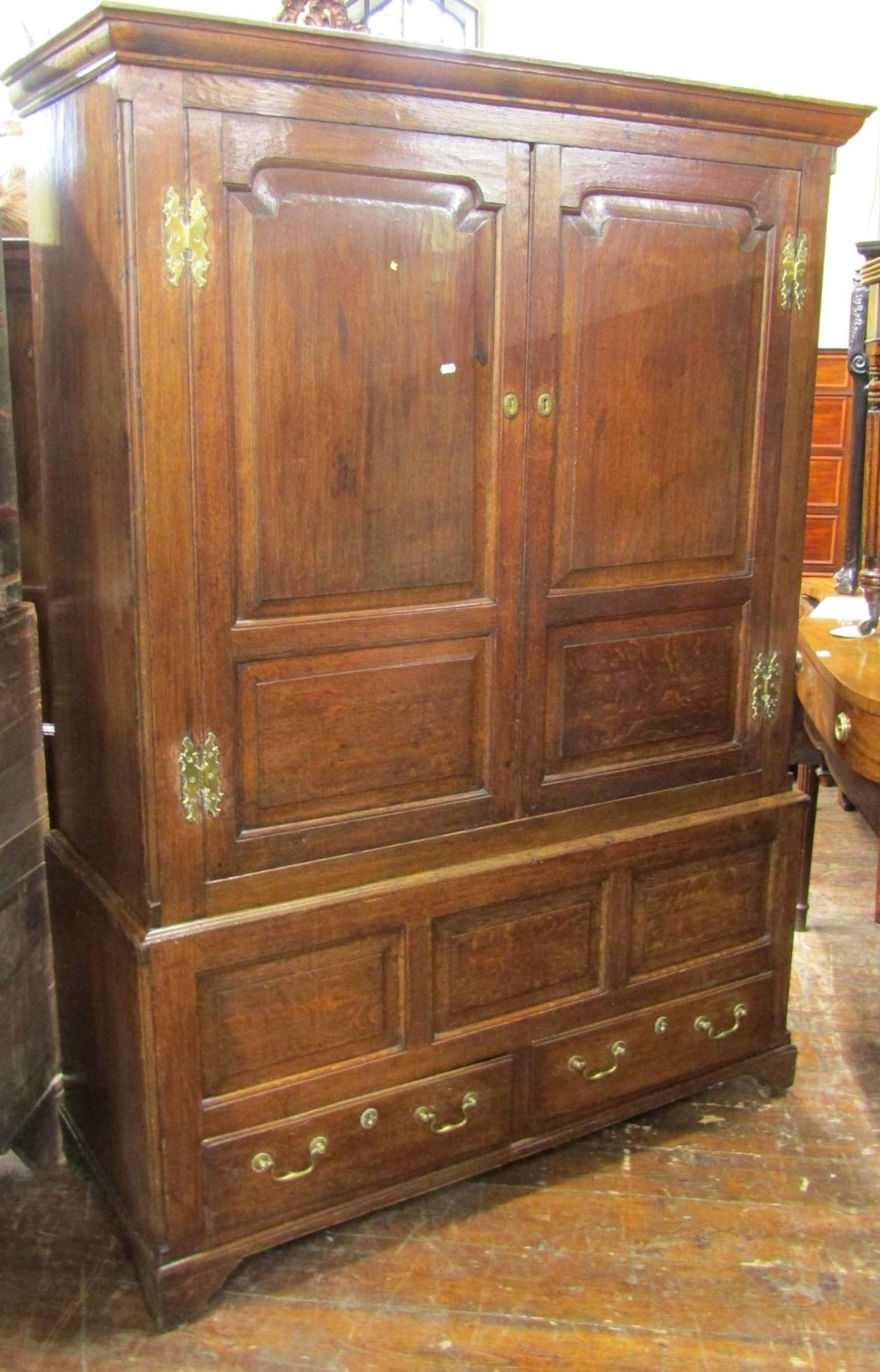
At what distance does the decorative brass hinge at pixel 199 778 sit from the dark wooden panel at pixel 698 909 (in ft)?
2.67

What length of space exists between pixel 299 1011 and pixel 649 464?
1028 mm

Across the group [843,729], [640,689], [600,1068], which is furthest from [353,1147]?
[843,729]

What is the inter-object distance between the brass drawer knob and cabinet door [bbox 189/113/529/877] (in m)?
0.56

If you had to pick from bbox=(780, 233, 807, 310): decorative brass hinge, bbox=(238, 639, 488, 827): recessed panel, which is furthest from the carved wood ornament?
bbox=(238, 639, 488, 827): recessed panel

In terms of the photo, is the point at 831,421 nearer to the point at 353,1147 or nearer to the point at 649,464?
the point at 649,464

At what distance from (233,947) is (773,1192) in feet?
3.44

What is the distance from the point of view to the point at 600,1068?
7.22 feet

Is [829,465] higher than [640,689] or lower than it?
higher

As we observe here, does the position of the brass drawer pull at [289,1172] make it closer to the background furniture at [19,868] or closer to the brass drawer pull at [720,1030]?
the background furniture at [19,868]

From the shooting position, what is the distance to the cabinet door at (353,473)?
1.63 meters

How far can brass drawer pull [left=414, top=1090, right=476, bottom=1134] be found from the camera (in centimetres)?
202

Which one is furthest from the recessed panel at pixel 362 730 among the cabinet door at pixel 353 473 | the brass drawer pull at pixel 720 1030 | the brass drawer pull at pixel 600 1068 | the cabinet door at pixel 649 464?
the brass drawer pull at pixel 720 1030

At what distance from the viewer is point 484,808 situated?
2000 mm

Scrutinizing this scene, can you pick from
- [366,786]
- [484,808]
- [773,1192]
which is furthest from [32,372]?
[773,1192]
